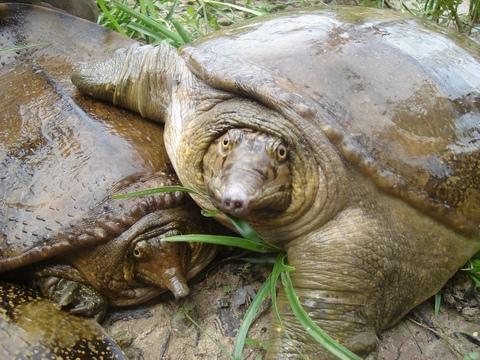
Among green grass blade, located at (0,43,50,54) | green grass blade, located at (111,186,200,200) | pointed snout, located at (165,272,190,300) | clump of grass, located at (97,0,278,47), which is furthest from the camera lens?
clump of grass, located at (97,0,278,47)

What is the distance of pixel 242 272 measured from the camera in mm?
2309

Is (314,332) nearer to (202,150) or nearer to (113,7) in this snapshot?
(202,150)

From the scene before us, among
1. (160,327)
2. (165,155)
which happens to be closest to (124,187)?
(165,155)

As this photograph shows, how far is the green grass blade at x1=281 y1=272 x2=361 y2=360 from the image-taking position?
168cm

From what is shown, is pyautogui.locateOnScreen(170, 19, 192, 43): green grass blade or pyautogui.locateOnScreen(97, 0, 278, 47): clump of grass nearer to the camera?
pyautogui.locateOnScreen(170, 19, 192, 43): green grass blade

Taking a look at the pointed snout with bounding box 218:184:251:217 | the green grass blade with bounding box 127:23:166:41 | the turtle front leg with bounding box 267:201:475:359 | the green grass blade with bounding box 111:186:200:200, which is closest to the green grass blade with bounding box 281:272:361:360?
the turtle front leg with bounding box 267:201:475:359

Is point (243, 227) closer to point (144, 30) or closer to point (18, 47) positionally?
point (18, 47)

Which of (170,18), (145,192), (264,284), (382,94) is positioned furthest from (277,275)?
(170,18)

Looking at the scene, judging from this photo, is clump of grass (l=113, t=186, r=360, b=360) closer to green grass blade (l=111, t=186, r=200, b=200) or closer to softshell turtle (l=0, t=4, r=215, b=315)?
green grass blade (l=111, t=186, r=200, b=200)

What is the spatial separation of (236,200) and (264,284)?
0.52m

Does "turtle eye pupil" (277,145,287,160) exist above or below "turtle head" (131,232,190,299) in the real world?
above

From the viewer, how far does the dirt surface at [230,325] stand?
2.02m

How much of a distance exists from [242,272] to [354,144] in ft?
2.43

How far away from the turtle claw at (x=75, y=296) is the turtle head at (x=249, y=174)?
616 mm
